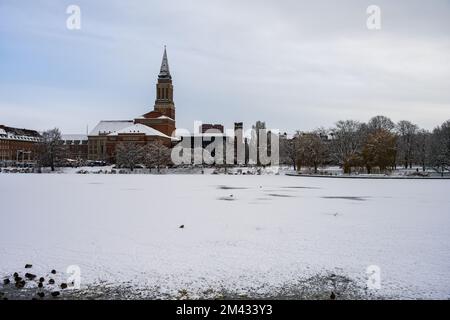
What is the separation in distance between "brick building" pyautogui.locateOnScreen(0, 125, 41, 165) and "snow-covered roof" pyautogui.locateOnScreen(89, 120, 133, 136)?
2212 centimetres

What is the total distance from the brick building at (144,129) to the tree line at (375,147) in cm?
5546

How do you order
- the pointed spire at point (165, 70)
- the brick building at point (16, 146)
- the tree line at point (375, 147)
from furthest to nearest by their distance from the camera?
1. the pointed spire at point (165, 70)
2. the brick building at point (16, 146)
3. the tree line at point (375, 147)

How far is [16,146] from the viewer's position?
11738cm

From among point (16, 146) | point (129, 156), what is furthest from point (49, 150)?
point (16, 146)

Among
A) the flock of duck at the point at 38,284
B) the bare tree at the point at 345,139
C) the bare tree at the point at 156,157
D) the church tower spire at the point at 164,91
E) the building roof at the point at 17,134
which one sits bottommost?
the flock of duck at the point at 38,284

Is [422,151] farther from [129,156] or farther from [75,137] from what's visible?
[75,137]

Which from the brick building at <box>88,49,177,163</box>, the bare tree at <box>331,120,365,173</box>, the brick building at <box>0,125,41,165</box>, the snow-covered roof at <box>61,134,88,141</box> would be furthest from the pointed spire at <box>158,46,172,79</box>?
the bare tree at <box>331,120,365,173</box>

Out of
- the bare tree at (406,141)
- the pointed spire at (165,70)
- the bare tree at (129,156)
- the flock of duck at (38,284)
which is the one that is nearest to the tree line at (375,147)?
the bare tree at (406,141)

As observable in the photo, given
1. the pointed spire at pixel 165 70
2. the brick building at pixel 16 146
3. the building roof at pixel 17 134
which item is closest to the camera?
the brick building at pixel 16 146

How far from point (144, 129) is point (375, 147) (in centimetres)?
7729

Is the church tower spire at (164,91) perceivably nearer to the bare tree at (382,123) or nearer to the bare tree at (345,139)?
the bare tree at (345,139)

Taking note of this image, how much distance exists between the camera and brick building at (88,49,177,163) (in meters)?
122

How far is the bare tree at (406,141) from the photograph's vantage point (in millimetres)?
89412

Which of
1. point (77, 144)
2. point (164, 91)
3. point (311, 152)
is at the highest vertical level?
point (164, 91)
